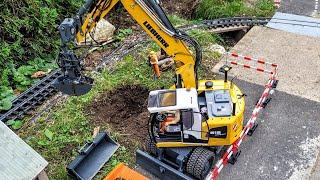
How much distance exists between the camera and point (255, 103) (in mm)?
13805

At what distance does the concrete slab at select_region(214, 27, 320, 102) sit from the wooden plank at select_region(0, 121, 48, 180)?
26.8 feet

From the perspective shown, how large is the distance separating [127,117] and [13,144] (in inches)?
172

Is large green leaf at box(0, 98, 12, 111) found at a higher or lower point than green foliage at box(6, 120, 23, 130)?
higher

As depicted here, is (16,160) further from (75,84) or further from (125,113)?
(125,113)

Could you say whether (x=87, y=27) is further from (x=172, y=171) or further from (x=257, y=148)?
(x=257, y=148)

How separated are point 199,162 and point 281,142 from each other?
9.81 feet

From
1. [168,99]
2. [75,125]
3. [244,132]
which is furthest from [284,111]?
[75,125]

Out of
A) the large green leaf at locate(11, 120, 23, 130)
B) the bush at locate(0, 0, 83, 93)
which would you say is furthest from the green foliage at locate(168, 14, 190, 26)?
the large green leaf at locate(11, 120, 23, 130)

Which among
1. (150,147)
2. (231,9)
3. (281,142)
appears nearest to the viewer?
(150,147)

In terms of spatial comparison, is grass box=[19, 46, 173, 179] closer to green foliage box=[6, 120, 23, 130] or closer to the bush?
green foliage box=[6, 120, 23, 130]

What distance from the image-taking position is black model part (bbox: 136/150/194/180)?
10877 millimetres

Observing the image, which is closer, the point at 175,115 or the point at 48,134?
the point at 175,115

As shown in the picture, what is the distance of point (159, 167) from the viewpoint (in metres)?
11.2

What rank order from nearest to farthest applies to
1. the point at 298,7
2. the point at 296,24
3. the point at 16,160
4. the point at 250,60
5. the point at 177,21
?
the point at 16,160 → the point at 250,60 → the point at 177,21 → the point at 296,24 → the point at 298,7
